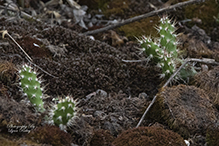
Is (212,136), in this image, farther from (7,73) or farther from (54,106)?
(7,73)

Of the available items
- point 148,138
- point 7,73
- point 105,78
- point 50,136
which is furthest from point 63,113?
point 105,78

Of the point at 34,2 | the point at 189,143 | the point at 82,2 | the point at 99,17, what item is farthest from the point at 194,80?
the point at 34,2

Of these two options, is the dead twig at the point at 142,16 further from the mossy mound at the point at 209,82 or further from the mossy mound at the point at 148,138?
the mossy mound at the point at 148,138

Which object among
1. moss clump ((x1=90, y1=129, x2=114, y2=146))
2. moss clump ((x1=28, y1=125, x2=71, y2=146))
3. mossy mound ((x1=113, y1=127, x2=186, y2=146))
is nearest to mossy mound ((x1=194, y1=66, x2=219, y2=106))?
mossy mound ((x1=113, y1=127, x2=186, y2=146))

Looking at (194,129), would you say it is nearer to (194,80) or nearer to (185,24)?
(194,80)

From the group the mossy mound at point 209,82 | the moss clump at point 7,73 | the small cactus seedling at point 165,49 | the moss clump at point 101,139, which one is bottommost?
the moss clump at point 101,139

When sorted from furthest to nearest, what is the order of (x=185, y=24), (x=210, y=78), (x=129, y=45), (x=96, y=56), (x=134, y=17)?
(x=185, y=24) → (x=134, y=17) → (x=129, y=45) → (x=96, y=56) → (x=210, y=78)

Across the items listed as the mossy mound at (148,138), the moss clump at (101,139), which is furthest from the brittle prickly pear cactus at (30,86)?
the mossy mound at (148,138)
